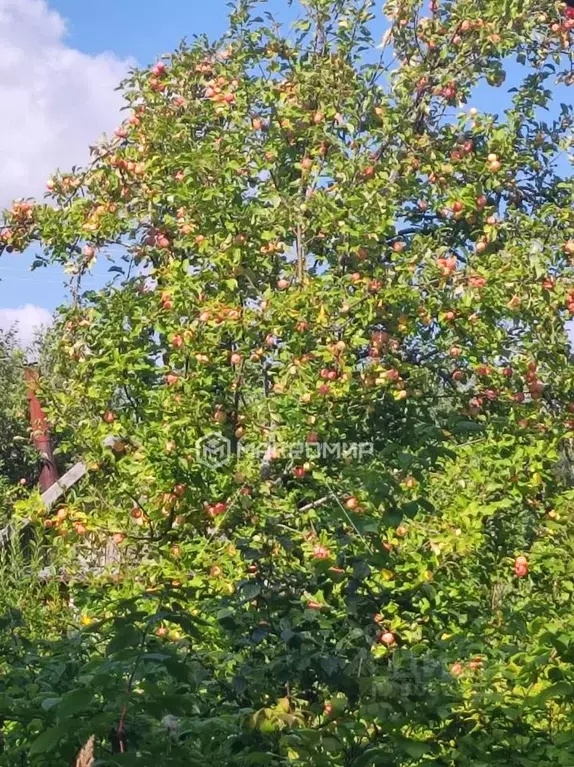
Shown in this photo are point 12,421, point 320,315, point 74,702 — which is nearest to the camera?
point 74,702

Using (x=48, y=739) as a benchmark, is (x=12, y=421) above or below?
above

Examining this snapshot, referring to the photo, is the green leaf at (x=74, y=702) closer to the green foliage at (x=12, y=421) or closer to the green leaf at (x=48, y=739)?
the green leaf at (x=48, y=739)

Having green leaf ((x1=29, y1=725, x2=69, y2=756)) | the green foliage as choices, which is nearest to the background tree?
green leaf ((x1=29, y1=725, x2=69, y2=756))

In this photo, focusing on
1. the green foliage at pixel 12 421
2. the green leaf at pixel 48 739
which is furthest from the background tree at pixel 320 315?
the green foliage at pixel 12 421

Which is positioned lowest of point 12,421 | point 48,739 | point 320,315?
point 48,739

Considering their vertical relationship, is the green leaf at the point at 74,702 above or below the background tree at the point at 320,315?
below

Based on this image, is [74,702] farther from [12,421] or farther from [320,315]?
[12,421]

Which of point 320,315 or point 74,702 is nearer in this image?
point 74,702

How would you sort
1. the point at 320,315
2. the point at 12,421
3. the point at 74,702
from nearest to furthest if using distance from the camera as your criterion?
the point at 74,702 < the point at 320,315 < the point at 12,421

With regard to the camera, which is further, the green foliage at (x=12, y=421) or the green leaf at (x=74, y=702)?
the green foliage at (x=12, y=421)

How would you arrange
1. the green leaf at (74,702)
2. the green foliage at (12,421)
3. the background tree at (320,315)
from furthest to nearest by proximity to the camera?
the green foliage at (12,421), the background tree at (320,315), the green leaf at (74,702)

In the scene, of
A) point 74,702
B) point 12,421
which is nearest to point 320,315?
point 74,702

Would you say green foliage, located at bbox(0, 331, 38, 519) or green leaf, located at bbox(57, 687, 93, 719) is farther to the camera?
green foliage, located at bbox(0, 331, 38, 519)

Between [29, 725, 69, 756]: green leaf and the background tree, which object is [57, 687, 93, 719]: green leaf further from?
A: the background tree
